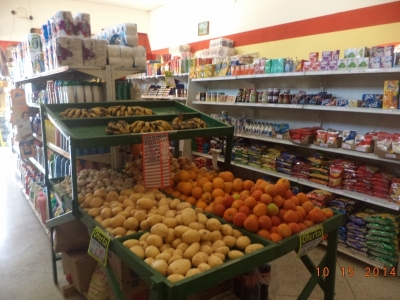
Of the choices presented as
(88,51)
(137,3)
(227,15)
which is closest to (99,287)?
(88,51)

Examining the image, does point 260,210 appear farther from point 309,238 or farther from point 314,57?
point 314,57

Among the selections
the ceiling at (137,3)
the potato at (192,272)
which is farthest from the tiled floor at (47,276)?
the ceiling at (137,3)

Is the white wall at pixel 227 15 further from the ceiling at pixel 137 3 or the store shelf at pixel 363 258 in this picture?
the store shelf at pixel 363 258

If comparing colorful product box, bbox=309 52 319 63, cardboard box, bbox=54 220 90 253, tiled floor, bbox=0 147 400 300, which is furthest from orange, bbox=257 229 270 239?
colorful product box, bbox=309 52 319 63

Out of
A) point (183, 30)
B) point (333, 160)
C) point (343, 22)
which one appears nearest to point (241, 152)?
point (333, 160)

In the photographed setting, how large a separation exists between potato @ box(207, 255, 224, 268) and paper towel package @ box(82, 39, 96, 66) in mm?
2232

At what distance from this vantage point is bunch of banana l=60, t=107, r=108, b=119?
2.25 meters

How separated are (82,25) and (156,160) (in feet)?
6.32

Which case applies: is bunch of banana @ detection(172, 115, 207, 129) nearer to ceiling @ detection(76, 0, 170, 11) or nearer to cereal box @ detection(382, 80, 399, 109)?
cereal box @ detection(382, 80, 399, 109)

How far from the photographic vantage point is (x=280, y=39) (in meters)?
4.76

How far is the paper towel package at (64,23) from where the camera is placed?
3.06 meters

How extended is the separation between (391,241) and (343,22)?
2639mm

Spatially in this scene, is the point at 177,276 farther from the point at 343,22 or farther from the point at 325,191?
the point at 343,22

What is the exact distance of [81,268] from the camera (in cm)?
241
